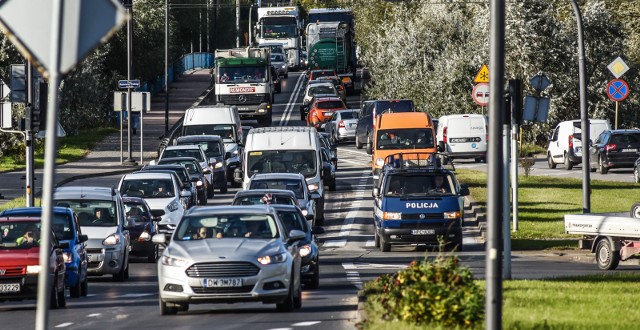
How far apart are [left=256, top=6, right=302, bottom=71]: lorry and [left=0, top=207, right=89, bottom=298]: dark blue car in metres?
82.3

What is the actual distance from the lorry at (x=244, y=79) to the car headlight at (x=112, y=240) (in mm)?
40044

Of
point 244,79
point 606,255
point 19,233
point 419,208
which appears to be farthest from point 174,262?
point 244,79

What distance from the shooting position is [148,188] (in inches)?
1400

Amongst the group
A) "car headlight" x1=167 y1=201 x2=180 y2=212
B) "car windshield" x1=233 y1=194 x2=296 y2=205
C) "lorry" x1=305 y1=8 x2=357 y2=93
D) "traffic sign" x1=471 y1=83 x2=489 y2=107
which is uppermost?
"lorry" x1=305 y1=8 x2=357 y2=93

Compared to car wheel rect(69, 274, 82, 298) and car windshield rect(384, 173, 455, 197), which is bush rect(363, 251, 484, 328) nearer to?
car wheel rect(69, 274, 82, 298)

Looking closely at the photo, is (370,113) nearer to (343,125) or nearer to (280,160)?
(343,125)

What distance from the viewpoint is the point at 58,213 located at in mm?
23344

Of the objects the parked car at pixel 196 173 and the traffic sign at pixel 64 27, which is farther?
the parked car at pixel 196 173

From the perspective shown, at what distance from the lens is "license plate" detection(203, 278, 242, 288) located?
722 inches

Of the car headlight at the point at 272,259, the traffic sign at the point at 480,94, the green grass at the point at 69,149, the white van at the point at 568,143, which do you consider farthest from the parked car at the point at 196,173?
the car headlight at the point at 272,259

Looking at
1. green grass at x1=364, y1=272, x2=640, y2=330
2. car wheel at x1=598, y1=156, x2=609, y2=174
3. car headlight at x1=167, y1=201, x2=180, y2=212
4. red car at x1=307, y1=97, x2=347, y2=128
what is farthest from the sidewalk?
green grass at x1=364, y1=272, x2=640, y2=330

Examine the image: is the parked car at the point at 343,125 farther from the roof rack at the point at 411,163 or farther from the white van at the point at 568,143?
the roof rack at the point at 411,163

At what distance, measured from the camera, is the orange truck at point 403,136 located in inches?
1773

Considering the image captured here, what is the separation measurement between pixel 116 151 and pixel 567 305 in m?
49.6
